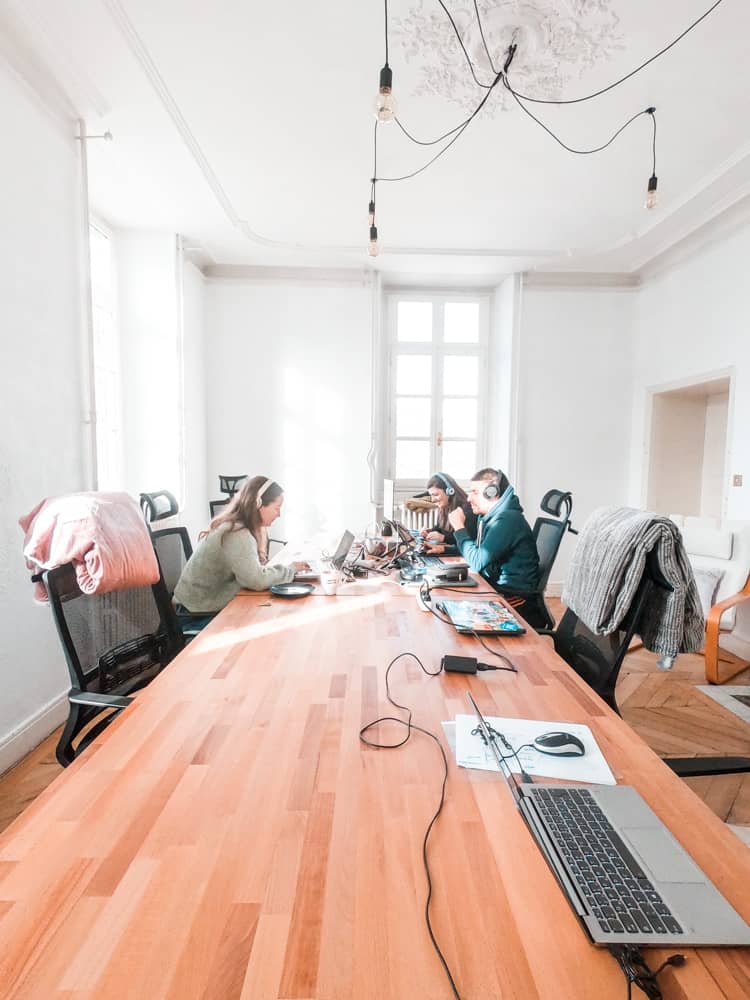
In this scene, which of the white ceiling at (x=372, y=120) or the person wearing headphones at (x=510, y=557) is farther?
the person wearing headphones at (x=510, y=557)

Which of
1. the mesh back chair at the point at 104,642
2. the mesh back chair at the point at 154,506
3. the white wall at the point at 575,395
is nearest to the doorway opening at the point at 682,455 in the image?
the white wall at the point at 575,395

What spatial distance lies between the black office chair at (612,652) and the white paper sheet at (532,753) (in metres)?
0.21

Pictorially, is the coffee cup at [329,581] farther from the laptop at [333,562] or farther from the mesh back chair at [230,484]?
the mesh back chair at [230,484]

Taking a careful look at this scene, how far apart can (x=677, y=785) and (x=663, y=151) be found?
11.5ft

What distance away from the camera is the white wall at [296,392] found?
16.0 feet

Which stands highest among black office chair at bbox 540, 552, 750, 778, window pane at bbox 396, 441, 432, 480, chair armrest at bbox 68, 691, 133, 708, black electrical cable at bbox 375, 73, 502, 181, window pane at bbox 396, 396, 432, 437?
black electrical cable at bbox 375, 73, 502, 181

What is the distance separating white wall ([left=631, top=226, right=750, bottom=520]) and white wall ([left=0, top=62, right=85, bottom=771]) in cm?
431

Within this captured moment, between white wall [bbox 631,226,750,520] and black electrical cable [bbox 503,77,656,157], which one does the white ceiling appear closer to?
black electrical cable [bbox 503,77,656,157]

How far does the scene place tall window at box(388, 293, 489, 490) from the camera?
5.25m

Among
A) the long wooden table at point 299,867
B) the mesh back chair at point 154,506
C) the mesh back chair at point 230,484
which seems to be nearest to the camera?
the long wooden table at point 299,867

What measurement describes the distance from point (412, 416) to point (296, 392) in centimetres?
123

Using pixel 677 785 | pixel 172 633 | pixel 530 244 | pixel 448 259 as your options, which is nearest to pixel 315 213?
pixel 448 259

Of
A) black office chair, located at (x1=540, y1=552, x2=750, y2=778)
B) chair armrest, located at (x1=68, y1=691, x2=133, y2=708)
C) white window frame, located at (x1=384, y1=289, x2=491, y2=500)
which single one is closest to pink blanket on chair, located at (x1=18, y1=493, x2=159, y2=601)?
chair armrest, located at (x1=68, y1=691, x2=133, y2=708)

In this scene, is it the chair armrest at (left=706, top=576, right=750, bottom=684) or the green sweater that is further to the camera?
the chair armrest at (left=706, top=576, right=750, bottom=684)
